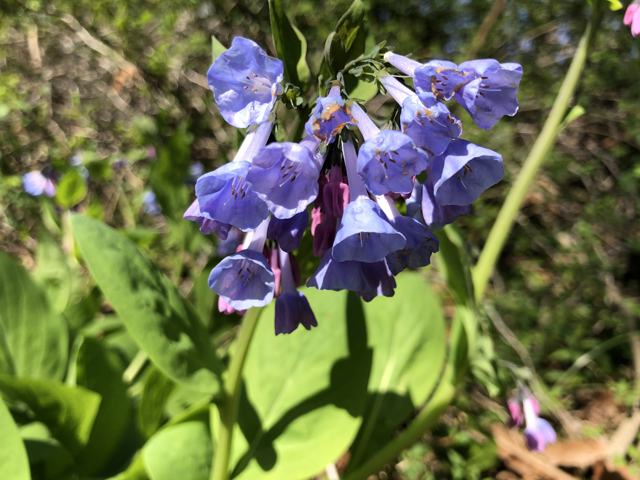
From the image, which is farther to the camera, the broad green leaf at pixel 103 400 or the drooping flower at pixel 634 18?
the broad green leaf at pixel 103 400

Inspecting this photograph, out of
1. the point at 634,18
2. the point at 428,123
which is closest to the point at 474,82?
the point at 428,123

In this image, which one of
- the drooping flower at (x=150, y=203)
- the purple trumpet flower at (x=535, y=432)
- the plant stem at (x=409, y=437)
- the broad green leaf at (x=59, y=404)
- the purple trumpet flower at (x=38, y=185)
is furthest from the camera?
the drooping flower at (x=150, y=203)

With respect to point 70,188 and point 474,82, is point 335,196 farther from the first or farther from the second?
point 70,188

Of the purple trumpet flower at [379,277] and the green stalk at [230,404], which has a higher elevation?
the purple trumpet flower at [379,277]

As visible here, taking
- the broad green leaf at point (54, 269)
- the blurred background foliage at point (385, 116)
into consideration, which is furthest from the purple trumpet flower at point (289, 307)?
the broad green leaf at point (54, 269)

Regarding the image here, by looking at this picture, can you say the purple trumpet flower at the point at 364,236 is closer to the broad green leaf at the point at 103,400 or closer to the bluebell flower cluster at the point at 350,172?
the bluebell flower cluster at the point at 350,172

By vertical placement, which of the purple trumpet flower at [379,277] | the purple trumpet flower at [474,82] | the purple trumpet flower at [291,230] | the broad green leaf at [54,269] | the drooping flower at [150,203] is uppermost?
the purple trumpet flower at [474,82]
